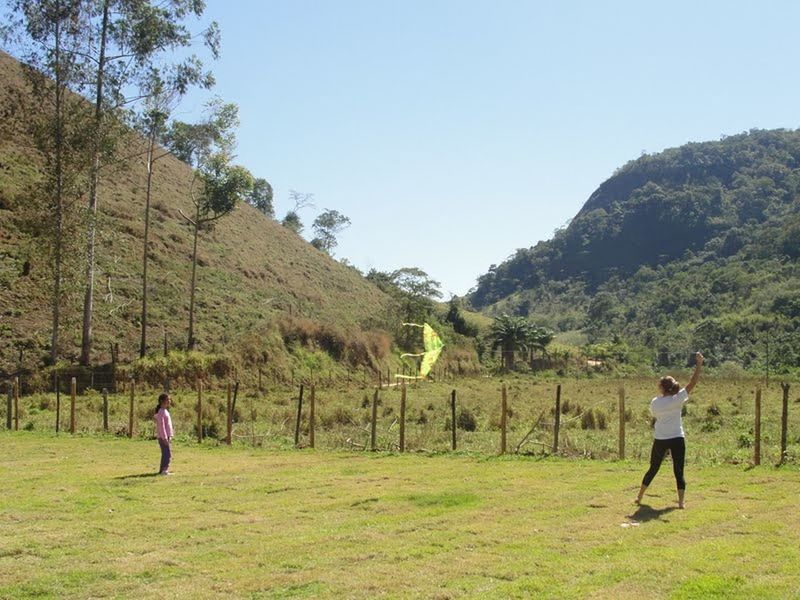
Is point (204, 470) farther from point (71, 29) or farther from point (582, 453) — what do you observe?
point (71, 29)

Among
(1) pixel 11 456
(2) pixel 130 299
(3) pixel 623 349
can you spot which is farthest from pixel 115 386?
(3) pixel 623 349

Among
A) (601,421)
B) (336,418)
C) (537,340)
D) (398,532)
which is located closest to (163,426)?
(398,532)

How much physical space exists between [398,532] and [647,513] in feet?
11.2

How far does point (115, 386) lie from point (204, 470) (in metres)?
21.3

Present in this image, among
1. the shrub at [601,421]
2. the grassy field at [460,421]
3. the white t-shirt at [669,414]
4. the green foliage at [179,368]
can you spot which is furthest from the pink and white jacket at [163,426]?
the green foliage at [179,368]

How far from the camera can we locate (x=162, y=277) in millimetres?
51031

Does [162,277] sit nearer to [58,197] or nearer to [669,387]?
[58,197]

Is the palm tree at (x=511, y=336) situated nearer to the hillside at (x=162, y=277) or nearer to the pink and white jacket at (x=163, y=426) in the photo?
the hillside at (x=162, y=277)

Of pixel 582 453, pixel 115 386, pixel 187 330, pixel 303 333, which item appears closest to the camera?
pixel 582 453

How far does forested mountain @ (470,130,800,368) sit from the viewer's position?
91062 mm

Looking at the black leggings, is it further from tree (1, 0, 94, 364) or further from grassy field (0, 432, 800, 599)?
tree (1, 0, 94, 364)

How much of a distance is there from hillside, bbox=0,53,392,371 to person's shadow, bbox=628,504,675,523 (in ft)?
99.9

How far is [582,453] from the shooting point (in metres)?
17.9

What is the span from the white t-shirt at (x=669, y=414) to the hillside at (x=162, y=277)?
1194 inches
